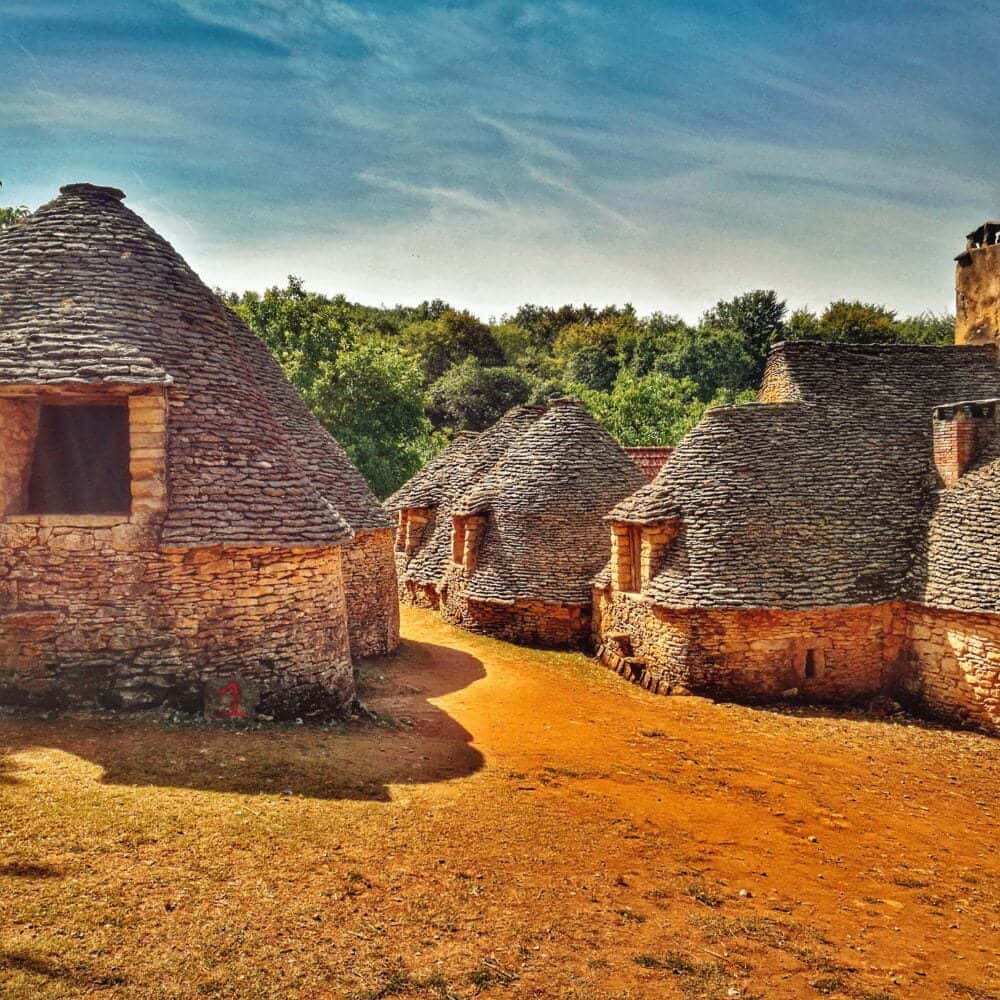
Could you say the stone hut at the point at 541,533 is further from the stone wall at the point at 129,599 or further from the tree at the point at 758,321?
the tree at the point at 758,321

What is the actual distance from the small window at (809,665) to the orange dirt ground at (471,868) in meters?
3.24

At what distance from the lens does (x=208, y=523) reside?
9.41 m

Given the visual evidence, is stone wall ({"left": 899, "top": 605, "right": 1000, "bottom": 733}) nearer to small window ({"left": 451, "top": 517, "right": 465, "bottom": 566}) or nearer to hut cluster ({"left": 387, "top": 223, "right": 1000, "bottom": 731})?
hut cluster ({"left": 387, "top": 223, "right": 1000, "bottom": 731})

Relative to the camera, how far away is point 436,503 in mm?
25484

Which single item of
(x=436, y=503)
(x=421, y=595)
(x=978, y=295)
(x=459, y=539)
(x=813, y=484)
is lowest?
(x=421, y=595)

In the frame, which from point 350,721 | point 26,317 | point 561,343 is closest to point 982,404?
point 350,721

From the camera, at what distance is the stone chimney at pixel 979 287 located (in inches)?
742

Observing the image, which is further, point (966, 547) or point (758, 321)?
point (758, 321)

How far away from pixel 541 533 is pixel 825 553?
7551mm

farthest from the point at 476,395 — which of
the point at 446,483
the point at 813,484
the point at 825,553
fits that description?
the point at 825,553

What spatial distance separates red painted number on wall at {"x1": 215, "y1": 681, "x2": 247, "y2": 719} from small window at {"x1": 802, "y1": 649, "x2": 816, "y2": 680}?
Result: 11.1m

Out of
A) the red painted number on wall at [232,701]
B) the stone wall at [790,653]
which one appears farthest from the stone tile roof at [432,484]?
the red painted number on wall at [232,701]

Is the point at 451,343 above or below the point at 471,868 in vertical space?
above

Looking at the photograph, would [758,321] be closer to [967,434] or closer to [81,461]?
[967,434]
